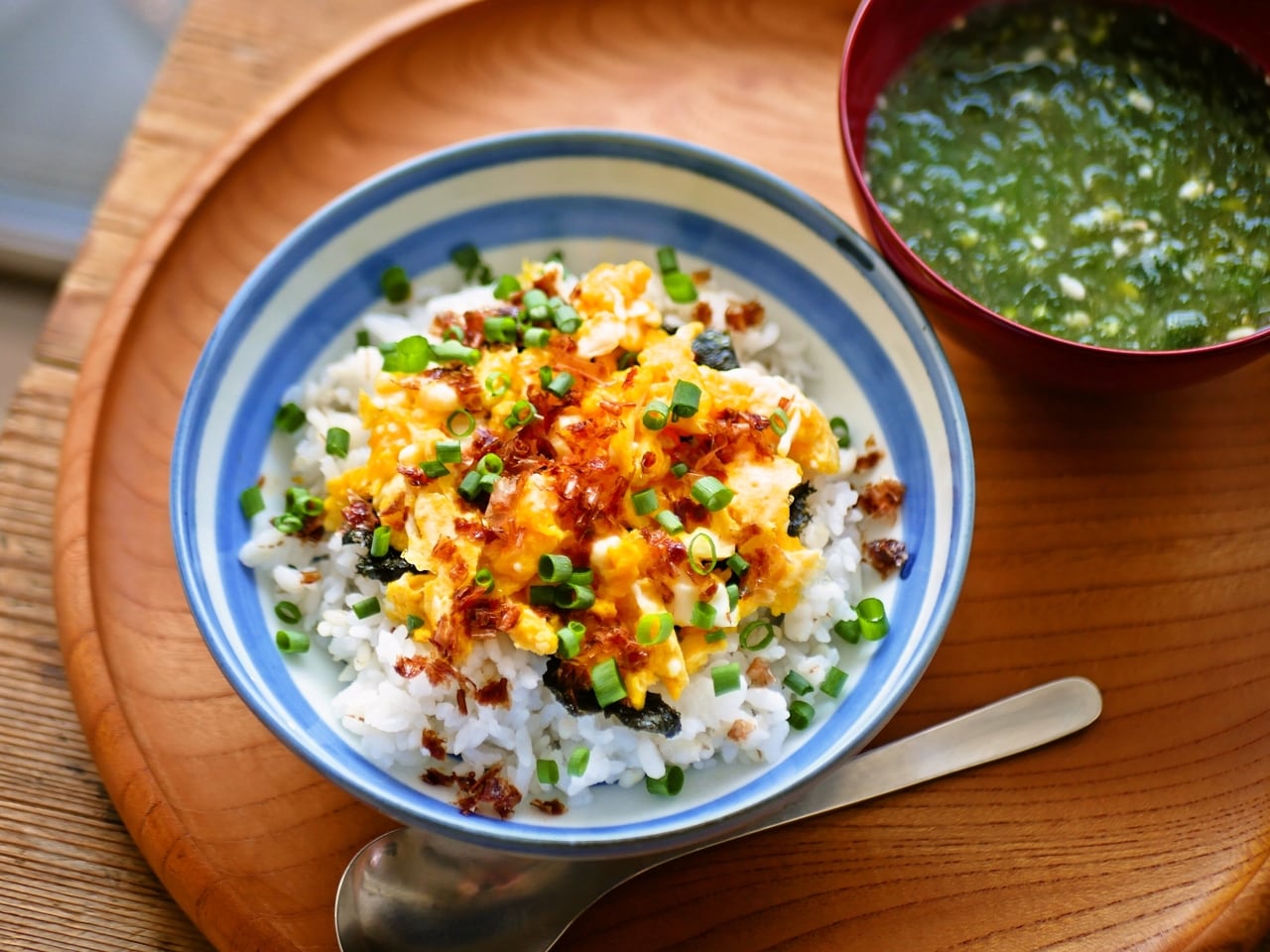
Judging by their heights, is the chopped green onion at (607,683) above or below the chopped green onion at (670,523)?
below

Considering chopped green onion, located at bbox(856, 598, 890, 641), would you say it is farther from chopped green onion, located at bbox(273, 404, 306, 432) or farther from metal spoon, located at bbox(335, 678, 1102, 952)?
chopped green onion, located at bbox(273, 404, 306, 432)

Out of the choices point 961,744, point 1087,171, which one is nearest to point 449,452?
point 961,744

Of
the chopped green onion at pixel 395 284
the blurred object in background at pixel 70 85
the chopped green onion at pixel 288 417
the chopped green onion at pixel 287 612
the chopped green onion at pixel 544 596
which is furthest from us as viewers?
the blurred object in background at pixel 70 85

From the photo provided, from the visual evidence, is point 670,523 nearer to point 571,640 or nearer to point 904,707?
point 571,640

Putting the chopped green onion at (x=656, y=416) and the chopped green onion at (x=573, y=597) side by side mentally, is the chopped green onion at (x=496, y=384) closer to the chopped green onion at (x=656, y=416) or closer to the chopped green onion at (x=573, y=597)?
the chopped green onion at (x=656, y=416)

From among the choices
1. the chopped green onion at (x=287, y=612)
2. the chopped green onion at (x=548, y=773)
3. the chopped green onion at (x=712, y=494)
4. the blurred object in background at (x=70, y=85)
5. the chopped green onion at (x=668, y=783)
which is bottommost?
the blurred object in background at (x=70, y=85)

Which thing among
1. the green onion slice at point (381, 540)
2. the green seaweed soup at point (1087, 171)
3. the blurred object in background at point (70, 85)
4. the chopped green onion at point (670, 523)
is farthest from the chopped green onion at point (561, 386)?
the blurred object in background at point (70, 85)

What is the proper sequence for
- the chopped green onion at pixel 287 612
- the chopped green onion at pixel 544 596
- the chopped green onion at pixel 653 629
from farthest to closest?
the chopped green onion at pixel 287 612 → the chopped green onion at pixel 544 596 → the chopped green onion at pixel 653 629

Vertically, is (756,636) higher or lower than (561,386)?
lower
